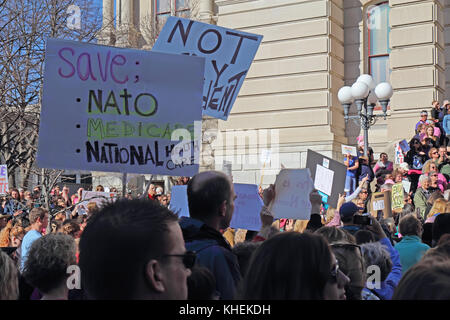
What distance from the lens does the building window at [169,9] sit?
28328mm

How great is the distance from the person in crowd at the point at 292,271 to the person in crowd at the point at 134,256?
249mm

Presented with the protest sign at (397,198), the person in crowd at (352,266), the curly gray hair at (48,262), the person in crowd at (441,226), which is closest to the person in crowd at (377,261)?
the person in crowd at (441,226)

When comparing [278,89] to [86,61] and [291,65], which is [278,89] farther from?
[86,61]

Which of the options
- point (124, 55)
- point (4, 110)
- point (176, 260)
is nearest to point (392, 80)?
point (4, 110)

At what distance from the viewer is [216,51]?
7152mm

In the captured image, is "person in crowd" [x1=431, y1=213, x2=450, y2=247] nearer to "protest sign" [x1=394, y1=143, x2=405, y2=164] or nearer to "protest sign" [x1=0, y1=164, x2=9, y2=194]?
"protest sign" [x1=0, y1=164, x2=9, y2=194]

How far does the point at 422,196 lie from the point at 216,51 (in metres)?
6.38

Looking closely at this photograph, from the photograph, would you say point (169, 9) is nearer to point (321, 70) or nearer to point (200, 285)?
point (321, 70)

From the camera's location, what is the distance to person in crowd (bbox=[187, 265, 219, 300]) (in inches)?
116

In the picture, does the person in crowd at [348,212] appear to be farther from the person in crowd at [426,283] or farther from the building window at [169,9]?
the building window at [169,9]

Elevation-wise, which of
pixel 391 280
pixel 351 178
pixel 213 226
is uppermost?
pixel 213 226

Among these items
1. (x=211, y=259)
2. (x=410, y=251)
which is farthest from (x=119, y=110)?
Result: (x=410, y=251)

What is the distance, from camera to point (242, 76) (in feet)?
23.8

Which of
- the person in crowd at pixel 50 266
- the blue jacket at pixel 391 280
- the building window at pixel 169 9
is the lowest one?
the blue jacket at pixel 391 280
